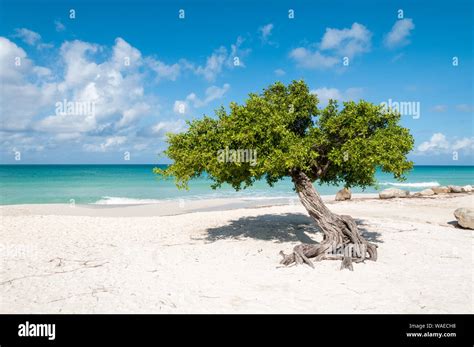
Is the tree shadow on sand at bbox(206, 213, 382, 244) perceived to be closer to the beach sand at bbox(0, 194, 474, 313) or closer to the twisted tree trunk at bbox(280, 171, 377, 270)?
the beach sand at bbox(0, 194, 474, 313)

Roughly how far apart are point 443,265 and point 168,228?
522 inches

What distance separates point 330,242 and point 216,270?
4.56m

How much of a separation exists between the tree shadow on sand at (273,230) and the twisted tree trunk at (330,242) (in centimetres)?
240

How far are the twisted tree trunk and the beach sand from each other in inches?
16.6

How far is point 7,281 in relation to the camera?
10.2 metres

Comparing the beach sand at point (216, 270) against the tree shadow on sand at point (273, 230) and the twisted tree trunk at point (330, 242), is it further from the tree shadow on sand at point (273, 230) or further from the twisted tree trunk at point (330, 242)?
the twisted tree trunk at point (330, 242)

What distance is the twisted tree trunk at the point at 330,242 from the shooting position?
39.5 ft

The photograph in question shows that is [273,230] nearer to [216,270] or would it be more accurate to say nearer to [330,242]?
[330,242]

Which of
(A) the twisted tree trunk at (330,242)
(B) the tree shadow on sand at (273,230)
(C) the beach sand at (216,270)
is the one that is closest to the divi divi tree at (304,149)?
(A) the twisted tree trunk at (330,242)

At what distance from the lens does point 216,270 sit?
1138cm

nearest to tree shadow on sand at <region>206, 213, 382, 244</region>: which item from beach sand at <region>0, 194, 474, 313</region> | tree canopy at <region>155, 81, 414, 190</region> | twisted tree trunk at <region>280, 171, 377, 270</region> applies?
beach sand at <region>0, 194, 474, 313</region>

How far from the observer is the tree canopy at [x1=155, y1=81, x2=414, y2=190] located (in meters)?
11.9

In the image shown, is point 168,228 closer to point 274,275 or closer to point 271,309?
point 274,275
